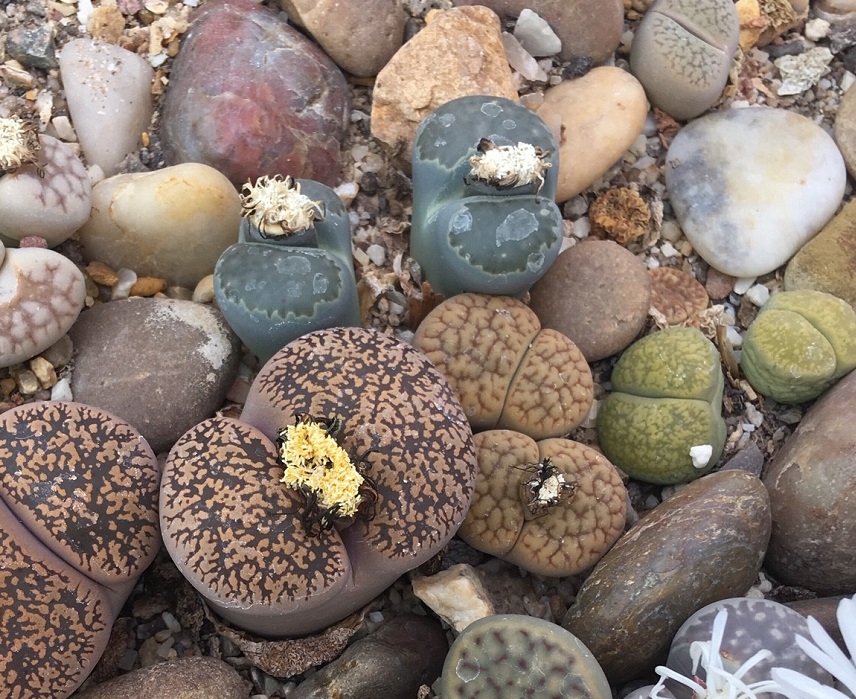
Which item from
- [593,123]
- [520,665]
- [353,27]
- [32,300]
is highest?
[353,27]

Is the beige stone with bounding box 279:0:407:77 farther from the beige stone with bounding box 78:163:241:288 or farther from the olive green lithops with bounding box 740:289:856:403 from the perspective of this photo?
the olive green lithops with bounding box 740:289:856:403

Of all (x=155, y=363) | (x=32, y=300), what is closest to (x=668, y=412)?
(x=155, y=363)

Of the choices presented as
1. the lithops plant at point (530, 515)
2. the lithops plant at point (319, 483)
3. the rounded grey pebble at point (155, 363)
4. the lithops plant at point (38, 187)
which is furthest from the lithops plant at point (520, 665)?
the lithops plant at point (38, 187)

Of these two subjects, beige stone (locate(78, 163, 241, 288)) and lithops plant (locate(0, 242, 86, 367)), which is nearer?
lithops plant (locate(0, 242, 86, 367))

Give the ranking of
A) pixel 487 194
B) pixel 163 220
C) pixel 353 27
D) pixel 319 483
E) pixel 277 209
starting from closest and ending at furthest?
pixel 319 483
pixel 277 209
pixel 487 194
pixel 163 220
pixel 353 27

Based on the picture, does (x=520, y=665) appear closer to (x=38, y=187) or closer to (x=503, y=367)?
(x=503, y=367)

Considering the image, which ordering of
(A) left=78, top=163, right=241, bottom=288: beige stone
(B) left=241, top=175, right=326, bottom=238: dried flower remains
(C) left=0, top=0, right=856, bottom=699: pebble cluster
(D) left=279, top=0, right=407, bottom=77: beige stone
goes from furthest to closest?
(D) left=279, top=0, right=407, bottom=77: beige stone < (A) left=78, top=163, right=241, bottom=288: beige stone < (B) left=241, top=175, right=326, bottom=238: dried flower remains < (C) left=0, top=0, right=856, bottom=699: pebble cluster

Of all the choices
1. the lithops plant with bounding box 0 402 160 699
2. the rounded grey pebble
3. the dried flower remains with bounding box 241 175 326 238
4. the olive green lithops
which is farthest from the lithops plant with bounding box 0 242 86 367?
the olive green lithops
